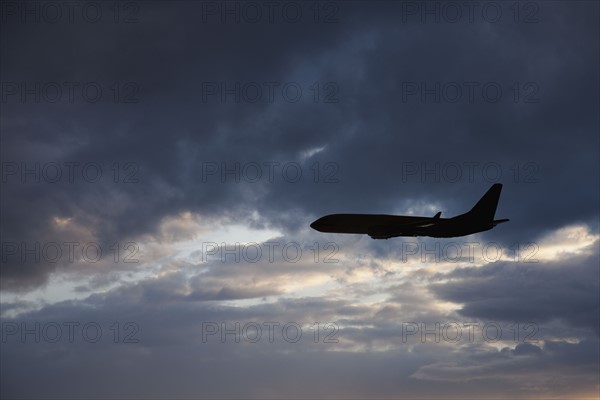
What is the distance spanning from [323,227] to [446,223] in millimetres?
34741

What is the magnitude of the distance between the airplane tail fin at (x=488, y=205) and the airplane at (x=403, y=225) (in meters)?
0.34

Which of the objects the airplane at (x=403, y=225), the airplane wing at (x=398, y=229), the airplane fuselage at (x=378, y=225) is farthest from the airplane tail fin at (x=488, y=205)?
the airplane wing at (x=398, y=229)

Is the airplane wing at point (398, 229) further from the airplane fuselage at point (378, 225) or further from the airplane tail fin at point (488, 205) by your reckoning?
the airplane tail fin at point (488, 205)

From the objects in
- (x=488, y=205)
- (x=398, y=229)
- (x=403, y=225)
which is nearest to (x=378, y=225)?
(x=398, y=229)

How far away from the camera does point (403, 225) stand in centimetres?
15112

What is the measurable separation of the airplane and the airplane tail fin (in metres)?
0.34

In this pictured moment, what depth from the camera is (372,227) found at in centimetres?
15000

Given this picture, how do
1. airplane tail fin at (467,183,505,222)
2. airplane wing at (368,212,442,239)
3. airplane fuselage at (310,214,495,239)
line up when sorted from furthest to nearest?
airplane tail fin at (467,183,505,222) → airplane fuselage at (310,214,495,239) → airplane wing at (368,212,442,239)

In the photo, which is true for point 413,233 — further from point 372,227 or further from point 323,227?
point 323,227

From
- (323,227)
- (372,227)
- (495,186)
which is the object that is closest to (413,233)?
(372,227)

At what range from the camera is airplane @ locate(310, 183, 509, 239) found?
14962cm

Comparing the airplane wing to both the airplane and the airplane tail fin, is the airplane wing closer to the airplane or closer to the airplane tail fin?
the airplane

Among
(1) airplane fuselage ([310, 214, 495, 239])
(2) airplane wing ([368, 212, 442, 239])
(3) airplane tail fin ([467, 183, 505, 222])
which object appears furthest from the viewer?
(3) airplane tail fin ([467, 183, 505, 222])

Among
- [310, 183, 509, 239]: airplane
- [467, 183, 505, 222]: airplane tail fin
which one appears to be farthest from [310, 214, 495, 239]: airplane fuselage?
[467, 183, 505, 222]: airplane tail fin
